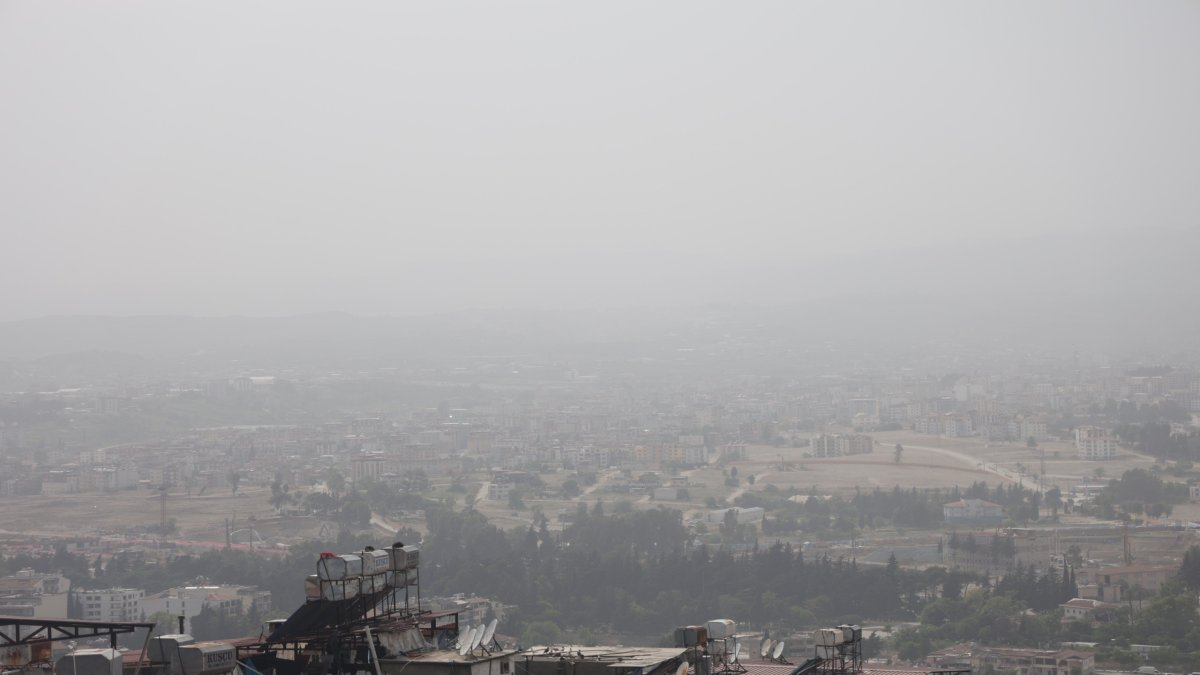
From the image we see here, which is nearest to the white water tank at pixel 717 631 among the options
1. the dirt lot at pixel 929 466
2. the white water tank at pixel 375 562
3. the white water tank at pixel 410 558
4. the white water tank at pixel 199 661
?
the white water tank at pixel 410 558

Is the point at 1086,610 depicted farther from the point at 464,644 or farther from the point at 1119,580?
the point at 464,644

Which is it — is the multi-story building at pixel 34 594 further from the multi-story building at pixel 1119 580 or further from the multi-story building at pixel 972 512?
the multi-story building at pixel 972 512

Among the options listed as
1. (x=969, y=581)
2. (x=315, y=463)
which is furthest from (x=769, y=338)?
(x=969, y=581)

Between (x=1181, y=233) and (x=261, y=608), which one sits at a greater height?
(x=1181, y=233)

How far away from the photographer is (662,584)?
88.4 ft

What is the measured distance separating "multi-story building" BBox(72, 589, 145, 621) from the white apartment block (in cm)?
3125

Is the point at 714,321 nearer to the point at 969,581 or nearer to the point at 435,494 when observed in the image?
the point at 435,494

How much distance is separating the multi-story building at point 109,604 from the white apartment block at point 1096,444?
103 ft

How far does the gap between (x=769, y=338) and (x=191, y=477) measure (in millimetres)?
56657

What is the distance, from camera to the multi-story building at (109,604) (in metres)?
24.0

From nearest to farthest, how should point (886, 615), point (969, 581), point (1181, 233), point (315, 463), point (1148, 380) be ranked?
point (886, 615) → point (969, 581) → point (315, 463) → point (1148, 380) → point (1181, 233)

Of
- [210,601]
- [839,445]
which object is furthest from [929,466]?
[210,601]

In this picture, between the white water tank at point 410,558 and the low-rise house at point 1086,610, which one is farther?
the low-rise house at point 1086,610

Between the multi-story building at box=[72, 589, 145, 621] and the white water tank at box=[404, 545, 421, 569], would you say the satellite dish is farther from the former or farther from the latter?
the multi-story building at box=[72, 589, 145, 621]
